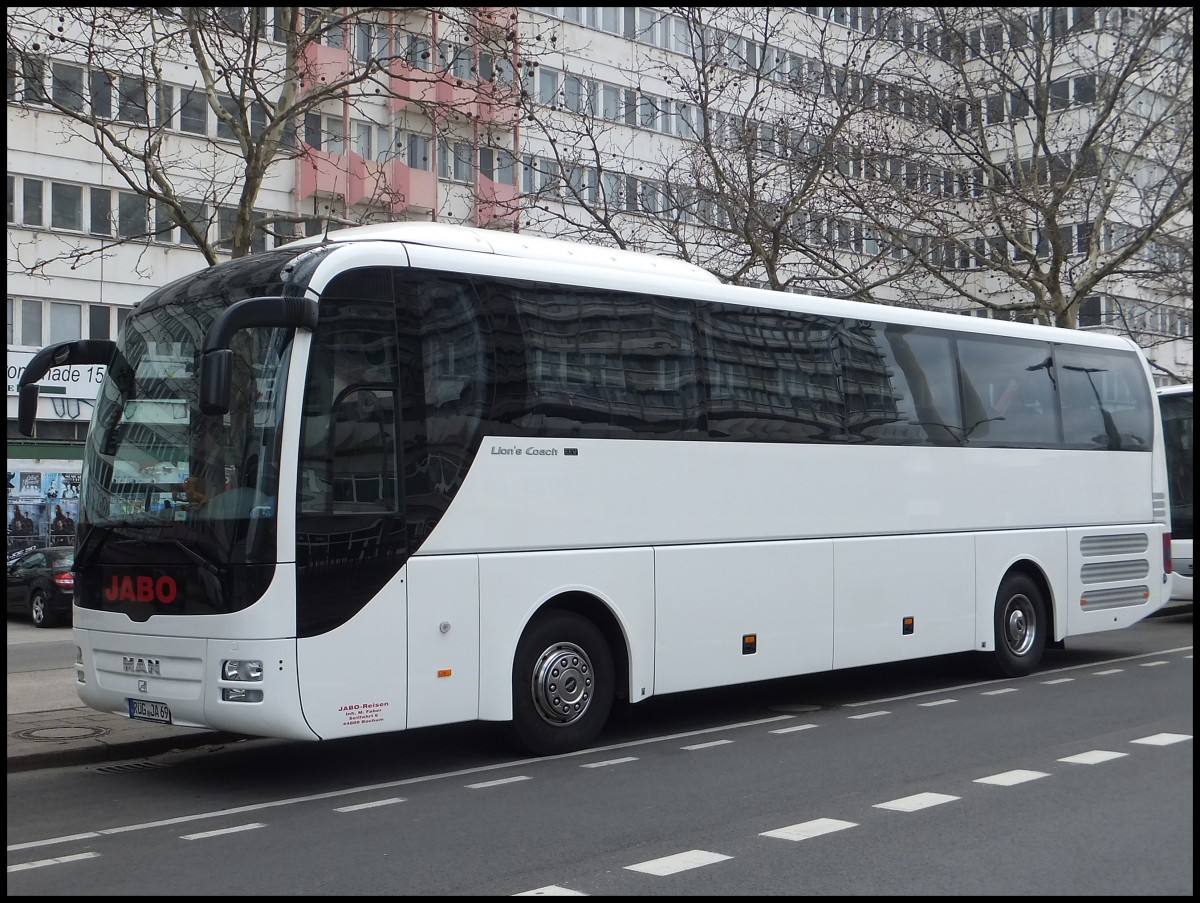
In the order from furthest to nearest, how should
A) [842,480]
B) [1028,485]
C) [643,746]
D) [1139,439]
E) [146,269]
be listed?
[146,269]
[1139,439]
[1028,485]
[842,480]
[643,746]

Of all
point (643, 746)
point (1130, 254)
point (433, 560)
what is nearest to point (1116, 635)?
point (1130, 254)

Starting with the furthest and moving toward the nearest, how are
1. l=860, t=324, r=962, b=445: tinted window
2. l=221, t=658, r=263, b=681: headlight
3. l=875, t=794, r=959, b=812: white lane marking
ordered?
l=860, t=324, r=962, b=445: tinted window < l=221, t=658, r=263, b=681: headlight < l=875, t=794, r=959, b=812: white lane marking

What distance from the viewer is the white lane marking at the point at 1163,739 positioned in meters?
10.2

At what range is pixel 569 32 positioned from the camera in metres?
42.3

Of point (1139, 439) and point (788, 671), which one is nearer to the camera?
point (788, 671)

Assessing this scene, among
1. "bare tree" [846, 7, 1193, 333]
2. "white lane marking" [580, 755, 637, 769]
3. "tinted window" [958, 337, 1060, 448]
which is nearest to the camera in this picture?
"white lane marking" [580, 755, 637, 769]

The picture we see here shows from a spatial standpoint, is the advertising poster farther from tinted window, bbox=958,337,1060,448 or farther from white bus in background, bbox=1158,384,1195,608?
tinted window, bbox=958,337,1060,448

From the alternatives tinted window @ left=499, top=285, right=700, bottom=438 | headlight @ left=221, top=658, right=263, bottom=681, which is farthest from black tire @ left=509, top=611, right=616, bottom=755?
headlight @ left=221, top=658, right=263, bottom=681

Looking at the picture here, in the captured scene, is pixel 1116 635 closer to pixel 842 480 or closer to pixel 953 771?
pixel 842 480

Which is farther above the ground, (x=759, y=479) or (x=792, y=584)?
(x=759, y=479)

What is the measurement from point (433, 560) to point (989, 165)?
18263 mm

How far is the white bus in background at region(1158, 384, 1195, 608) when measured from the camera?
2069 centimetres

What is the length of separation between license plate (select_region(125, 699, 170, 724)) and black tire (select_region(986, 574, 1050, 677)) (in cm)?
836

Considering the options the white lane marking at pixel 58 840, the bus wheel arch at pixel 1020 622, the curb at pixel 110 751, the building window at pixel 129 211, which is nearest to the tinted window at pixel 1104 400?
the bus wheel arch at pixel 1020 622
